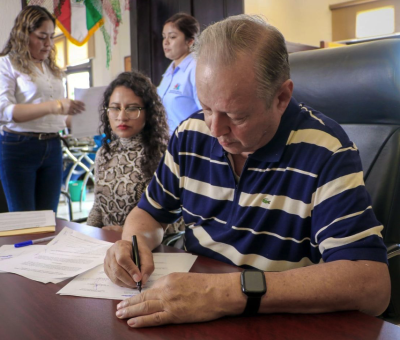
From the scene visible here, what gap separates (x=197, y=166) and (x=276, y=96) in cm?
30

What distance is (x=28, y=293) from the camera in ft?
2.53

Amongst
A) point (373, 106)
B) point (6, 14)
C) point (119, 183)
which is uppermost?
point (6, 14)

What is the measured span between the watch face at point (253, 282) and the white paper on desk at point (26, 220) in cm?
80

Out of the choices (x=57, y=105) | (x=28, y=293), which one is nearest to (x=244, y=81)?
(x=28, y=293)

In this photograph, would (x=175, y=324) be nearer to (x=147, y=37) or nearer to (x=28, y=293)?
(x=28, y=293)

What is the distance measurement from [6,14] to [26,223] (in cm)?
180

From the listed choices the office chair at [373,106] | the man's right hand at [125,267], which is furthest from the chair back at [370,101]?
the man's right hand at [125,267]

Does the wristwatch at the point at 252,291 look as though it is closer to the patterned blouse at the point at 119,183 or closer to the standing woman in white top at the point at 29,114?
the patterned blouse at the point at 119,183

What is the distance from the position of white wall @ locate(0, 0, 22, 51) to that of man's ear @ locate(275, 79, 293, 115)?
7.38 feet

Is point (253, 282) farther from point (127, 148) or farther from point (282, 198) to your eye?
point (127, 148)

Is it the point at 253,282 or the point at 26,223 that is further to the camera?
the point at 26,223

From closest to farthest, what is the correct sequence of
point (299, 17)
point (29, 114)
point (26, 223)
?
point (26, 223), point (29, 114), point (299, 17)

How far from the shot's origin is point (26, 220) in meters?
1.32

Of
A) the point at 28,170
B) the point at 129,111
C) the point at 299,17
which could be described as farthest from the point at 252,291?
the point at 299,17
